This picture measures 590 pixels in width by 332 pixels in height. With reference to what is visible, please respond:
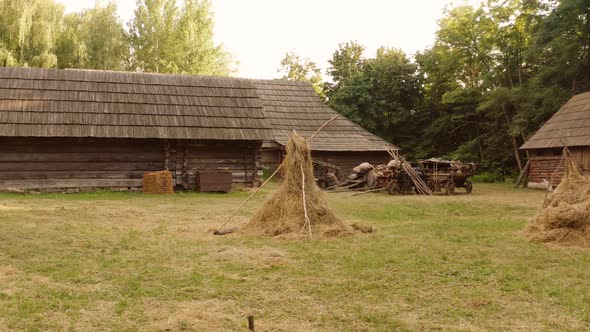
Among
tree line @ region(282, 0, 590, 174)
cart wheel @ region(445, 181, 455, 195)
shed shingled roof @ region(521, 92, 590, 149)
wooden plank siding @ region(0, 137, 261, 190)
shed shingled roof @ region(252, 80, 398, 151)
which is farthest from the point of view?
shed shingled roof @ region(252, 80, 398, 151)

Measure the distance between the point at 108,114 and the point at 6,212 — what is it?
8133mm

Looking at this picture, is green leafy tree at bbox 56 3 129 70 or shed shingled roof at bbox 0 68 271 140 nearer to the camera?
shed shingled roof at bbox 0 68 271 140

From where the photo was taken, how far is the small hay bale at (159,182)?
A: 63.2ft

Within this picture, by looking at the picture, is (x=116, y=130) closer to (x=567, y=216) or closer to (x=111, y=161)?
(x=111, y=161)

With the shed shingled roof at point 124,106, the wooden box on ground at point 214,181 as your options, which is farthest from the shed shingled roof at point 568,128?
the wooden box on ground at point 214,181

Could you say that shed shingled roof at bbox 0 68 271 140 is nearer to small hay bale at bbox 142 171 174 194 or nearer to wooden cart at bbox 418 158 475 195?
small hay bale at bbox 142 171 174 194

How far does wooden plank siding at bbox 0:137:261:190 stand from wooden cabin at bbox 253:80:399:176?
453 cm

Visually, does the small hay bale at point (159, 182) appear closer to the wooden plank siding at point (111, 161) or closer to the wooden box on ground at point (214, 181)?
the wooden plank siding at point (111, 161)

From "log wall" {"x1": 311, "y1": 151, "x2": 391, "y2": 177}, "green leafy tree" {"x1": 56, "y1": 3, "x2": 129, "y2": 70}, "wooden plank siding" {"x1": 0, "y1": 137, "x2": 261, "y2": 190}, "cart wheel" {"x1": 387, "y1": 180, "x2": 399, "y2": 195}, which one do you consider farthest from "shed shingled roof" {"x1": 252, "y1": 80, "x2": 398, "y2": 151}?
"green leafy tree" {"x1": 56, "y1": 3, "x2": 129, "y2": 70}

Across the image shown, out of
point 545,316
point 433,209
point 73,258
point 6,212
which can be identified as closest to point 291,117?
point 433,209

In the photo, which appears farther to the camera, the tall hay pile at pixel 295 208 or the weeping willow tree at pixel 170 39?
the weeping willow tree at pixel 170 39

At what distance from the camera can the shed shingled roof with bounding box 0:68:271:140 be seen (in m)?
19.2

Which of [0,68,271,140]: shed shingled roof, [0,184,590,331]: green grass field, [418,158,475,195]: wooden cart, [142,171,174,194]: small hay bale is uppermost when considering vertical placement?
[0,68,271,140]: shed shingled roof

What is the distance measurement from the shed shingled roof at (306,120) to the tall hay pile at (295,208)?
16.9 m
